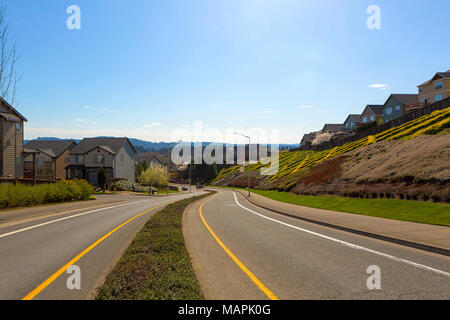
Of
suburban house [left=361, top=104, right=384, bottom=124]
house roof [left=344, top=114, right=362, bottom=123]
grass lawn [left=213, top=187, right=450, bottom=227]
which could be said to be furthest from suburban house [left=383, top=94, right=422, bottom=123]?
grass lawn [left=213, top=187, right=450, bottom=227]

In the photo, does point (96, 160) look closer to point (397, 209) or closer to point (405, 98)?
point (397, 209)

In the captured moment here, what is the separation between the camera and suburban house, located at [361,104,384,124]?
269 ft

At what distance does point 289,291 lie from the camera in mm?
5527

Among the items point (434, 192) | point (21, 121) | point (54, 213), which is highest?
point (21, 121)

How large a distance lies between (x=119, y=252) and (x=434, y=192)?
1718 cm

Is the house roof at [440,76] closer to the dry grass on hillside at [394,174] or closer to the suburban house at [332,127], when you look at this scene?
the dry grass on hillside at [394,174]

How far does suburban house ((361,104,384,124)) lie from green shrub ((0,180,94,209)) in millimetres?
78850

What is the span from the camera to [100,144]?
6331cm

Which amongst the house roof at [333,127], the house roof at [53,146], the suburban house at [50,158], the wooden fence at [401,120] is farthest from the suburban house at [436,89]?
the house roof at [53,146]

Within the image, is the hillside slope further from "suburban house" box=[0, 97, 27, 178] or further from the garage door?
the garage door

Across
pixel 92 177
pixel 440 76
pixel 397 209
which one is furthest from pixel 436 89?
pixel 92 177

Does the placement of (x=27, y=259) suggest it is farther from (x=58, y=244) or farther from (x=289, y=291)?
(x=289, y=291)

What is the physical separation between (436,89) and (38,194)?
231ft
